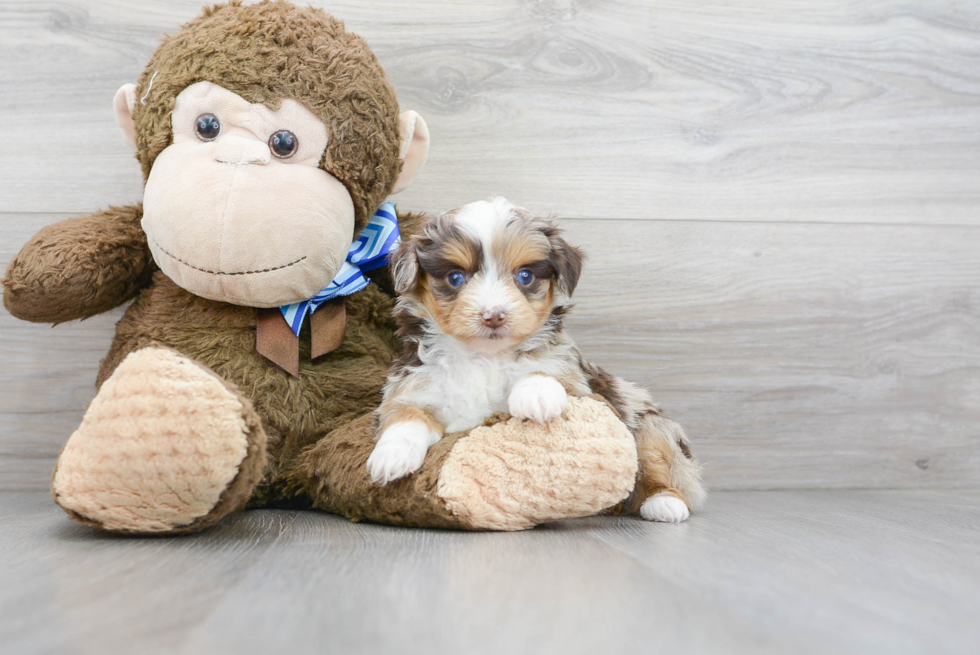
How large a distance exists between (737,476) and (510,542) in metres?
1.16

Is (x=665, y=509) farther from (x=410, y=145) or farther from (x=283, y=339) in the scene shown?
A: (x=410, y=145)

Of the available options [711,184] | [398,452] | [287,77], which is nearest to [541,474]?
[398,452]

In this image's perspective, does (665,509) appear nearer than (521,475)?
No

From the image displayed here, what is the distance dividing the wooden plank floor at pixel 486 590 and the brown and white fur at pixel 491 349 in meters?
0.19

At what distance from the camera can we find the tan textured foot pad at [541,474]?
1.33m

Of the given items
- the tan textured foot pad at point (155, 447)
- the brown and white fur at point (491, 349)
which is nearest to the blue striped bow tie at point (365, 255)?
the brown and white fur at point (491, 349)

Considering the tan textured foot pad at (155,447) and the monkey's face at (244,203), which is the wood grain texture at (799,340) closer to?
the monkey's face at (244,203)

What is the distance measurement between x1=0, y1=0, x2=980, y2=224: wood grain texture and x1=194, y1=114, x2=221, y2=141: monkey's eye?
609mm

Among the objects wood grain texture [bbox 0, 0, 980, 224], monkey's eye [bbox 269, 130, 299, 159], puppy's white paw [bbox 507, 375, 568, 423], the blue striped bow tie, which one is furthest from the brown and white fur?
wood grain texture [bbox 0, 0, 980, 224]

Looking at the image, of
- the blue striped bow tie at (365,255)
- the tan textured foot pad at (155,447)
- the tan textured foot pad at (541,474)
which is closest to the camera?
the tan textured foot pad at (155,447)

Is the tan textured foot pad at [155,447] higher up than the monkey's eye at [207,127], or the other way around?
the monkey's eye at [207,127]

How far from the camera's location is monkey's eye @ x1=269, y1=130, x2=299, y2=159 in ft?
4.96

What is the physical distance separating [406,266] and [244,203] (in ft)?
1.09

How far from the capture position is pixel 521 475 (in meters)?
1.34
